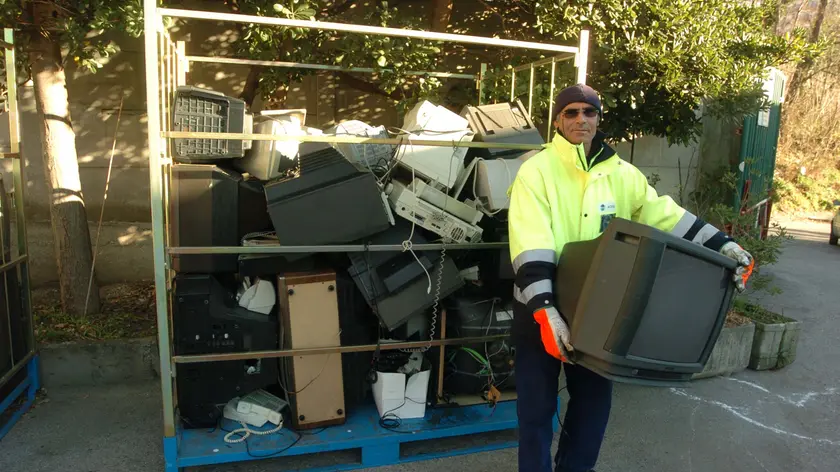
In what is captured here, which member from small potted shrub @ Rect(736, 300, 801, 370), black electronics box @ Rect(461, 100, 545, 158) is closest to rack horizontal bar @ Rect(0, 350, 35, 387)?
black electronics box @ Rect(461, 100, 545, 158)

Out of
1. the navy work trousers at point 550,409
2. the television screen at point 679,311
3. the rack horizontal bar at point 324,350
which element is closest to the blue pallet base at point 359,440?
the rack horizontal bar at point 324,350

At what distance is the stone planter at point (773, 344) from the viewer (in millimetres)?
4723

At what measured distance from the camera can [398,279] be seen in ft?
10.4

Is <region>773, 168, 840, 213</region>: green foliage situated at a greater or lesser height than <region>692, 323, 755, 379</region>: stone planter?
greater

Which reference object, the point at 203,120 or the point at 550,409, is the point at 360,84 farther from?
the point at 550,409

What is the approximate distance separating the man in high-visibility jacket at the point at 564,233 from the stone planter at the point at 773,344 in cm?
271

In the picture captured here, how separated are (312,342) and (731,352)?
3391mm

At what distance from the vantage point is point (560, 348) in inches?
87.1

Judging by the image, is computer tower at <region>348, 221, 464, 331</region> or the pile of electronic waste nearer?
the pile of electronic waste

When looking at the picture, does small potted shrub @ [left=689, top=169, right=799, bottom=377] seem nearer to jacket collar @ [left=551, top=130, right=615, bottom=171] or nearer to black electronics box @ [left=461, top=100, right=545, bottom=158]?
black electronics box @ [left=461, top=100, right=545, bottom=158]

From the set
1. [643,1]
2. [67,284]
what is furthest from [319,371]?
[643,1]

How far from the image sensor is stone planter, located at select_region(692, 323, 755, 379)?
4.56m

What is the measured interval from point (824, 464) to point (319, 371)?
296 centimetres

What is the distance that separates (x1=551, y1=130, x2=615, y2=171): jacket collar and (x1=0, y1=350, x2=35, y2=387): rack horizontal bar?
10.8 feet
